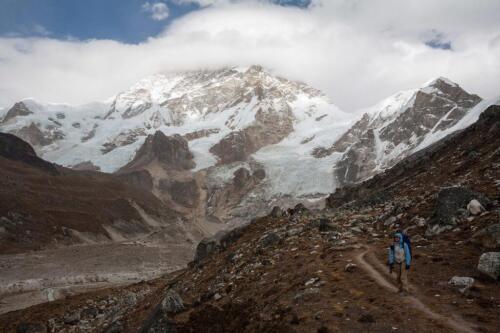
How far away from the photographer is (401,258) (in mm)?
21969

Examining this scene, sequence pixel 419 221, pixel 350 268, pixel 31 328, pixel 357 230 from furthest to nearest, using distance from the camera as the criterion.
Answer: pixel 31 328
pixel 357 230
pixel 419 221
pixel 350 268

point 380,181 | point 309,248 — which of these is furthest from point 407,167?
point 309,248

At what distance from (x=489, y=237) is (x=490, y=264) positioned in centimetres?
336

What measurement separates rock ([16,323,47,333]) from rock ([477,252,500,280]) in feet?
116

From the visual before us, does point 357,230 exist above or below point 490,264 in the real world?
below

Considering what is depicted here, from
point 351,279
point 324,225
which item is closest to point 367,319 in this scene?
point 351,279

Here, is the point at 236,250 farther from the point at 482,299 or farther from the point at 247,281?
the point at 482,299

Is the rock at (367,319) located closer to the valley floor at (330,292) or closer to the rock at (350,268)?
the valley floor at (330,292)

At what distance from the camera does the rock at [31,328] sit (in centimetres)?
4253

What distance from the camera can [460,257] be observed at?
23.8 metres

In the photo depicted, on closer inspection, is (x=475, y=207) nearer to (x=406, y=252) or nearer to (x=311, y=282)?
→ (x=406, y=252)

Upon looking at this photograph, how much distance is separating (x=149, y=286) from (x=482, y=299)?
47.2 metres

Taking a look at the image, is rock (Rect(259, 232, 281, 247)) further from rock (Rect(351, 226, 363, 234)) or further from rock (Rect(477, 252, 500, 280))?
rock (Rect(477, 252, 500, 280))

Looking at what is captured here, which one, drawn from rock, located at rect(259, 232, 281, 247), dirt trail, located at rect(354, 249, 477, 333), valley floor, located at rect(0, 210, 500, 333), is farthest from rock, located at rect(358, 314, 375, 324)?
rock, located at rect(259, 232, 281, 247)
